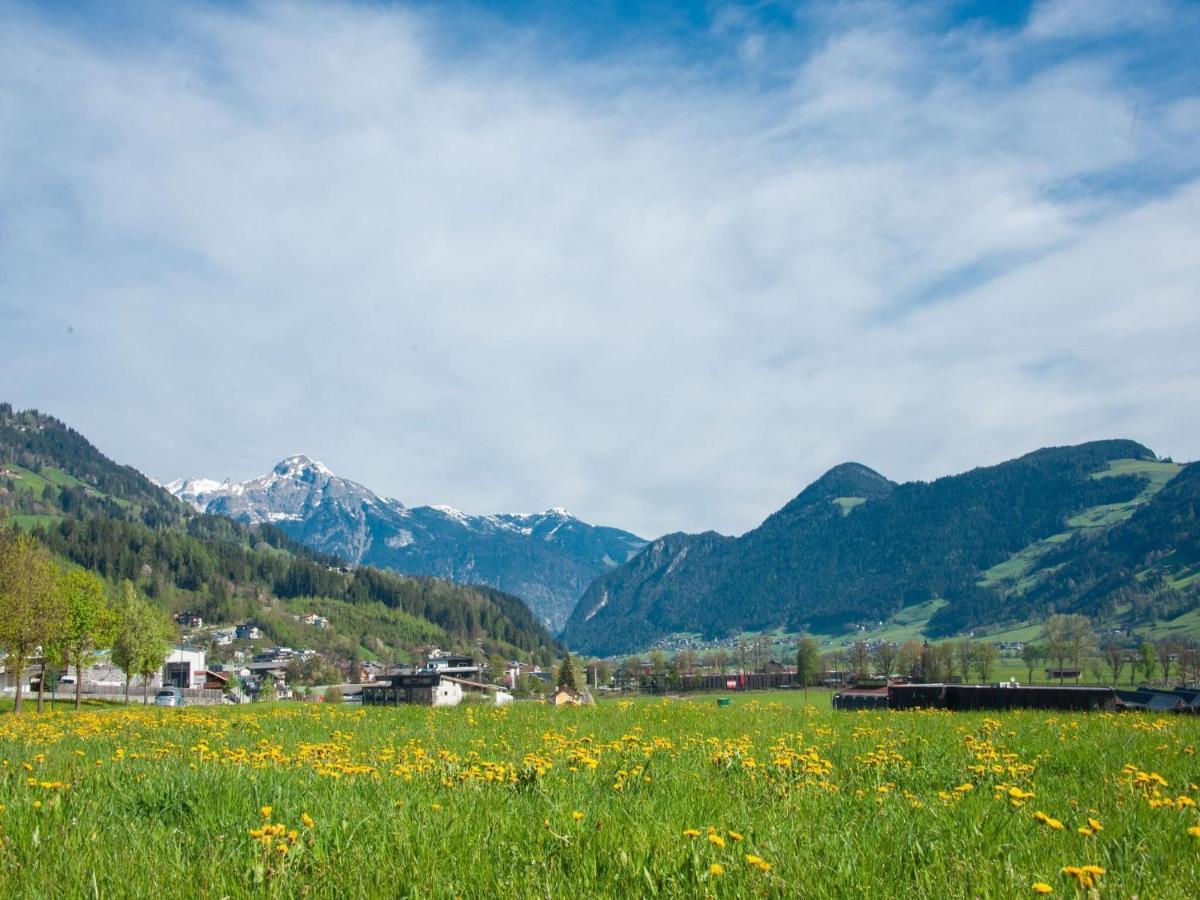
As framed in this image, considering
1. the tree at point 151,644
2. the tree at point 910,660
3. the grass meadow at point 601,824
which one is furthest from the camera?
→ the tree at point 910,660

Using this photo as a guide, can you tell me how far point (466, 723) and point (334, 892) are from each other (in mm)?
14255

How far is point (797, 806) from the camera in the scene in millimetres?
7426

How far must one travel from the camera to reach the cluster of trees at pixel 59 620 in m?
49.9

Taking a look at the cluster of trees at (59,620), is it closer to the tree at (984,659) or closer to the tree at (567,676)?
the tree at (567,676)

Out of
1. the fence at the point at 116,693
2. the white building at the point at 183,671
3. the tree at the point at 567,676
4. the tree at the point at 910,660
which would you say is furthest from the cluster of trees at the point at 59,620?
the tree at the point at 910,660

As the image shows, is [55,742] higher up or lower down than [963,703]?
higher up

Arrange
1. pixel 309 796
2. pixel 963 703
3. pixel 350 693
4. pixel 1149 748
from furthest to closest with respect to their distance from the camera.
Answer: pixel 350 693 < pixel 963 703 < pixel 1149 748 < pixel 309 796

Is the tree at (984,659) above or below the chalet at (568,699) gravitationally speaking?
below

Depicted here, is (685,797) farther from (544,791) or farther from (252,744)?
(252,744)

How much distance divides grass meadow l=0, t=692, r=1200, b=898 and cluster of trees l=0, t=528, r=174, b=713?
4672cm

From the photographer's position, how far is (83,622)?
2445 inches

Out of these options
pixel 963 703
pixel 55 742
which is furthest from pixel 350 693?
pixel 55 742

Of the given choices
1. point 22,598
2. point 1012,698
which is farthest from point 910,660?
point 22,598

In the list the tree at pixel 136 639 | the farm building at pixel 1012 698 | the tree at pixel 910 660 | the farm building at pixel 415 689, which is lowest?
the tree at pixel 910 660
